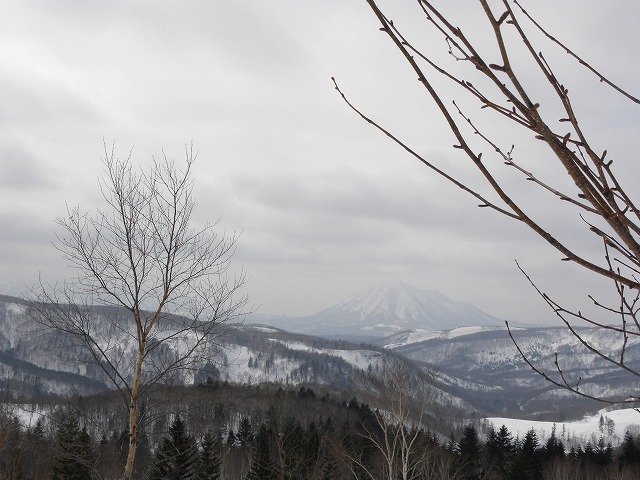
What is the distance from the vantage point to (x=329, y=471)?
2367 centimetres

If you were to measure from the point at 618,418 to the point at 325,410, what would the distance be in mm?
112674

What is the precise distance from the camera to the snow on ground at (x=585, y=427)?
375ft

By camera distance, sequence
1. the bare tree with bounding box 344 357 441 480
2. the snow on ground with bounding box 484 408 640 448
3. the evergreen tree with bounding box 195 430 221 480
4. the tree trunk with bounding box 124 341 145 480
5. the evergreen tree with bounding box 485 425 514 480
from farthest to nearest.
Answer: the snow on ground with bounding box 484 408 640 448 < the evergreen tree with bounding box 485 425 514 480 < the evergreen tree with bounding box 195 430 221 480 < the bare tree with bounding box 344 357 441 480 < the tree trunk with bounding box 124 341 145 480

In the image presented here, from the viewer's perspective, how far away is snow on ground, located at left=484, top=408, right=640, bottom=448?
114375 mm

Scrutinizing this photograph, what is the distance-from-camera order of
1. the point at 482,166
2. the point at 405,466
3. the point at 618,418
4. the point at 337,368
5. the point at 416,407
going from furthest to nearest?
the point at 337,368
the point at 618,418
the point at 416,407
the point at 405,466
the point at 482,166

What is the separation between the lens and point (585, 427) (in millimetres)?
128375

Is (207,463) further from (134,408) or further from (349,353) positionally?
(349,353)

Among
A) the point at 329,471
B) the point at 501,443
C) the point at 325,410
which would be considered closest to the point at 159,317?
the point at 329,471

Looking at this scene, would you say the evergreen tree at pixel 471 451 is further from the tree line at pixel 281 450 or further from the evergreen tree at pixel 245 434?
the evergreen tree at pixel 245 434

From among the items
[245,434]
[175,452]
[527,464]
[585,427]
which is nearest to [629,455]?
[527,464]

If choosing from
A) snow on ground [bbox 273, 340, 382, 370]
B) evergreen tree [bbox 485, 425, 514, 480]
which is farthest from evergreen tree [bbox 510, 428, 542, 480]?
snow on ground [bbox 273, 340, 382, 370]

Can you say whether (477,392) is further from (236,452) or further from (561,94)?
(561,94)

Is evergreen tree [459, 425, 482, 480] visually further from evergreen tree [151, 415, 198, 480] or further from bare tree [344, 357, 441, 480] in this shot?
bare tree [344, 357, 441, 480]

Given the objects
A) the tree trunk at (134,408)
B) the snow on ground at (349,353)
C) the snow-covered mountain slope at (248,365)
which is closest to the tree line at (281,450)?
the tree trunk at (134,408)
